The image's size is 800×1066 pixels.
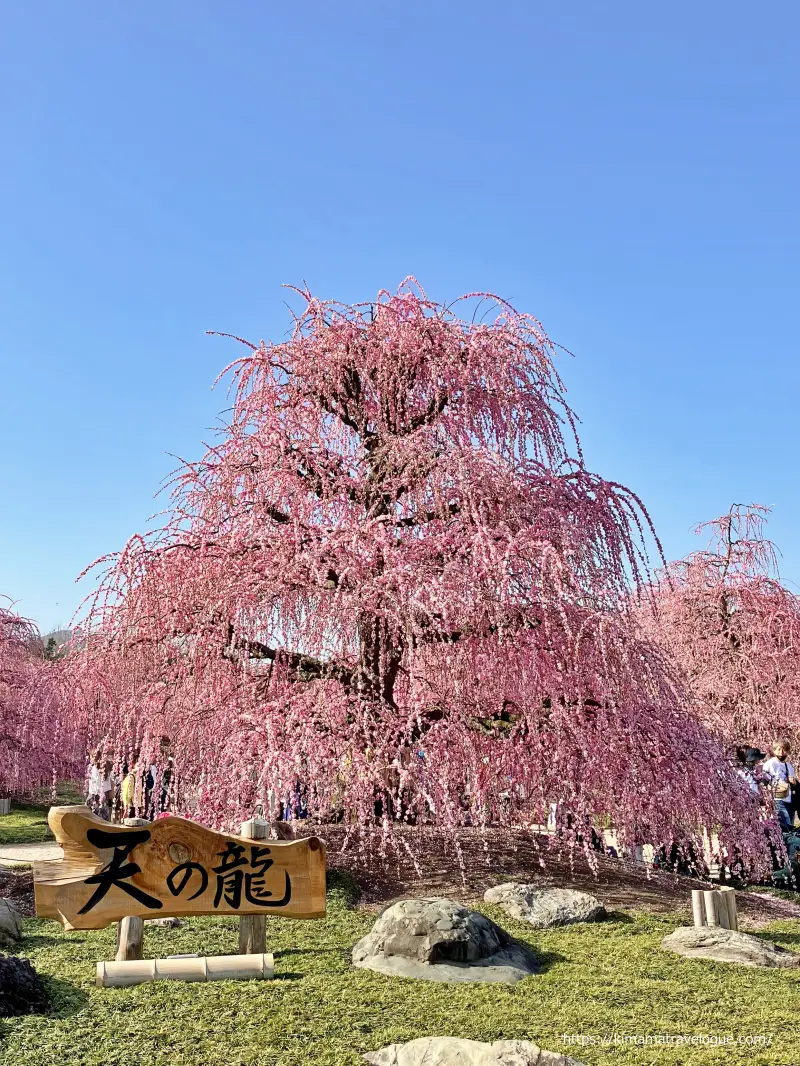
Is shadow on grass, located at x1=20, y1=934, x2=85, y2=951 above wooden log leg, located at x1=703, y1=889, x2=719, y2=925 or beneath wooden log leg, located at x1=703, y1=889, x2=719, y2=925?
beneath

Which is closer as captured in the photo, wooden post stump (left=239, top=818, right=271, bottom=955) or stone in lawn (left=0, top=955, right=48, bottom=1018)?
stone in lawn (left=0, top=955, right=48, bottom=1018)

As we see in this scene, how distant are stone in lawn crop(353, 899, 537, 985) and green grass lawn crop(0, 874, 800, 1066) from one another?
0.51ft

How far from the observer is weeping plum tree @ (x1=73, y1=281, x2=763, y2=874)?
7.86 metres

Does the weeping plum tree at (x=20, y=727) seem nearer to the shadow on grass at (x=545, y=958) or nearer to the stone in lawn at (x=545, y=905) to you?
the stone in lawn at (x=545, y=905)

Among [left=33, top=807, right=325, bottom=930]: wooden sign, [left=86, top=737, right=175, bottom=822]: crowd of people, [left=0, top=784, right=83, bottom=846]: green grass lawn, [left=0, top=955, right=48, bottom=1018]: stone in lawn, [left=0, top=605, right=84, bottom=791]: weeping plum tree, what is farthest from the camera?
[left=0, top=605, right=84, bottom=791]: weeping plum tree

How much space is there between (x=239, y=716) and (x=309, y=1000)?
11.2ft

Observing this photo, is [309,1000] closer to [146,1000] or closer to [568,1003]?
[146,1000]

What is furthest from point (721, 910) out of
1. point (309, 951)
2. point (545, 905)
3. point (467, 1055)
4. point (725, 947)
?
point (467, 1055)

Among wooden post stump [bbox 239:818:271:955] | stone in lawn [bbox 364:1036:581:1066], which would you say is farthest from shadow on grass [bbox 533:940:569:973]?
stone in lawn [bbox 364:1036:581:1066]

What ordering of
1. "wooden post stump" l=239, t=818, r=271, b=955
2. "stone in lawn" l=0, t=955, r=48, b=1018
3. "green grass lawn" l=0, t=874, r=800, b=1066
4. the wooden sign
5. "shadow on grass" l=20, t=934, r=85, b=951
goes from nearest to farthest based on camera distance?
"green grass lawn" l=0, t=874, r=800, b=1066 → "stone in lawn" l=0, t=955, r=48, b=1018 → the wooden sign → "wooden post stump" l=239, t=818, r=271, b=955 → "shadow on grass" l=20, t=934, r=85, b=951

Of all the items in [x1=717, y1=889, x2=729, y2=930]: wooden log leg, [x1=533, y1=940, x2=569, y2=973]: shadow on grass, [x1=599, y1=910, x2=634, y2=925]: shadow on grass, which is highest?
[x1=717, y1=889, x2=729, y2=930]: wooden log leg

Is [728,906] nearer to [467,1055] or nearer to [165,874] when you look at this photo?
[467,1055]

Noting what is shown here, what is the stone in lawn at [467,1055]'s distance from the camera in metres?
3.72

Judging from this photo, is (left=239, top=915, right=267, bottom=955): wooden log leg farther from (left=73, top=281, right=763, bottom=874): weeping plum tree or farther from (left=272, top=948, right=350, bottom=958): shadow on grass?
(left=73, top=281, right=763, bottom=874): weeping plum tree
